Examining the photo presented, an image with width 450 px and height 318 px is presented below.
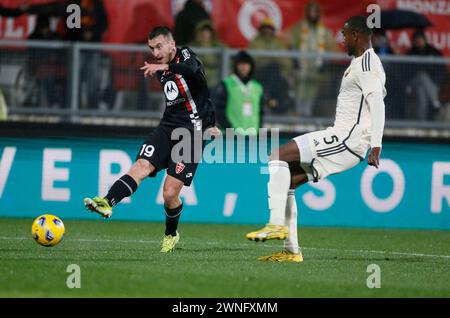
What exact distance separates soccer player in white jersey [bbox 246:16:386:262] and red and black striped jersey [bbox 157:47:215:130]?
156 cm

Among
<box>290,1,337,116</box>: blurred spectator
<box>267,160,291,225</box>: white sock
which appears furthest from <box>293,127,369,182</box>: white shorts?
<box>290,1,337,116</box>: blurred spectator

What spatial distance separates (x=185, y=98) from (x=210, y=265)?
242cm

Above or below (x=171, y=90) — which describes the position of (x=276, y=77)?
above

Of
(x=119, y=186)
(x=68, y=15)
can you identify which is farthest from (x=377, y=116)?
(x=68, y=15)

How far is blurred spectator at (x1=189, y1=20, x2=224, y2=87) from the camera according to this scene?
1775 centimetres

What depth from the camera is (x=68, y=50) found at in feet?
55.7

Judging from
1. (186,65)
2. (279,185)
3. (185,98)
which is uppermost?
(186,65)

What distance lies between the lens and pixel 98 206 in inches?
429

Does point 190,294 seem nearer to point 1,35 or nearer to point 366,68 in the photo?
point 366,68

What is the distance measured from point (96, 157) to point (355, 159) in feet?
19.8

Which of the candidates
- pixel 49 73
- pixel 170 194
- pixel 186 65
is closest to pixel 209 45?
pixel 49 73

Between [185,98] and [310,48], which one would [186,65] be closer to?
[185,98]

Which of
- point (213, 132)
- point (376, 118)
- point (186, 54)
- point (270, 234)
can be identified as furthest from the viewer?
point (213, 132)

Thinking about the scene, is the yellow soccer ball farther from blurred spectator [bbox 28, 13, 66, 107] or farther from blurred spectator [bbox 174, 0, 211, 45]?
blurred spectator [bbox 174, 0, 211, 45]
